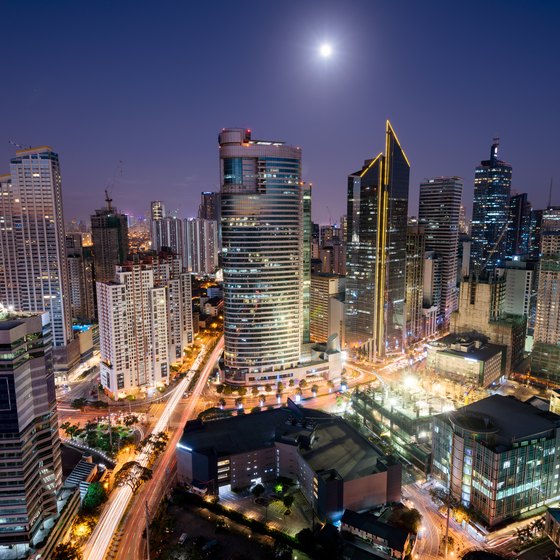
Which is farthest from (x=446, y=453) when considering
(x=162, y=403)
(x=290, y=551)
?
(x=162, y=403)

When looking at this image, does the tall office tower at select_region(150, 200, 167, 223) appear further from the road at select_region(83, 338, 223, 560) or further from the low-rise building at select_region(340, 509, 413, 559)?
the low-rise building at select_region(340, 509, 413, 559)

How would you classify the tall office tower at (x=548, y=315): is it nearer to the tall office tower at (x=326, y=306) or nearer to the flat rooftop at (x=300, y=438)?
the tall office tower at (x=326, y=306)

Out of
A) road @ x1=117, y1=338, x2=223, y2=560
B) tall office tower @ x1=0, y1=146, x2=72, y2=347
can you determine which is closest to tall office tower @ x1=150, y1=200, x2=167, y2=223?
tall office tower @ x1=0, y1=146, x2=72, y2=347

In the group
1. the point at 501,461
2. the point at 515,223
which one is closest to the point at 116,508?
the point at 501,461

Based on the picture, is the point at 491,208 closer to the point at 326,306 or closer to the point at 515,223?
the point at 515,223

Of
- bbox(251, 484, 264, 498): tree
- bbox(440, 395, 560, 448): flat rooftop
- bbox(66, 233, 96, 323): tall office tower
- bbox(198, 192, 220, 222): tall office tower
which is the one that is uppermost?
bbox(198, 192, 220, 222): tall office tower

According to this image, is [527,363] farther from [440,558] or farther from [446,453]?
[440,558]
